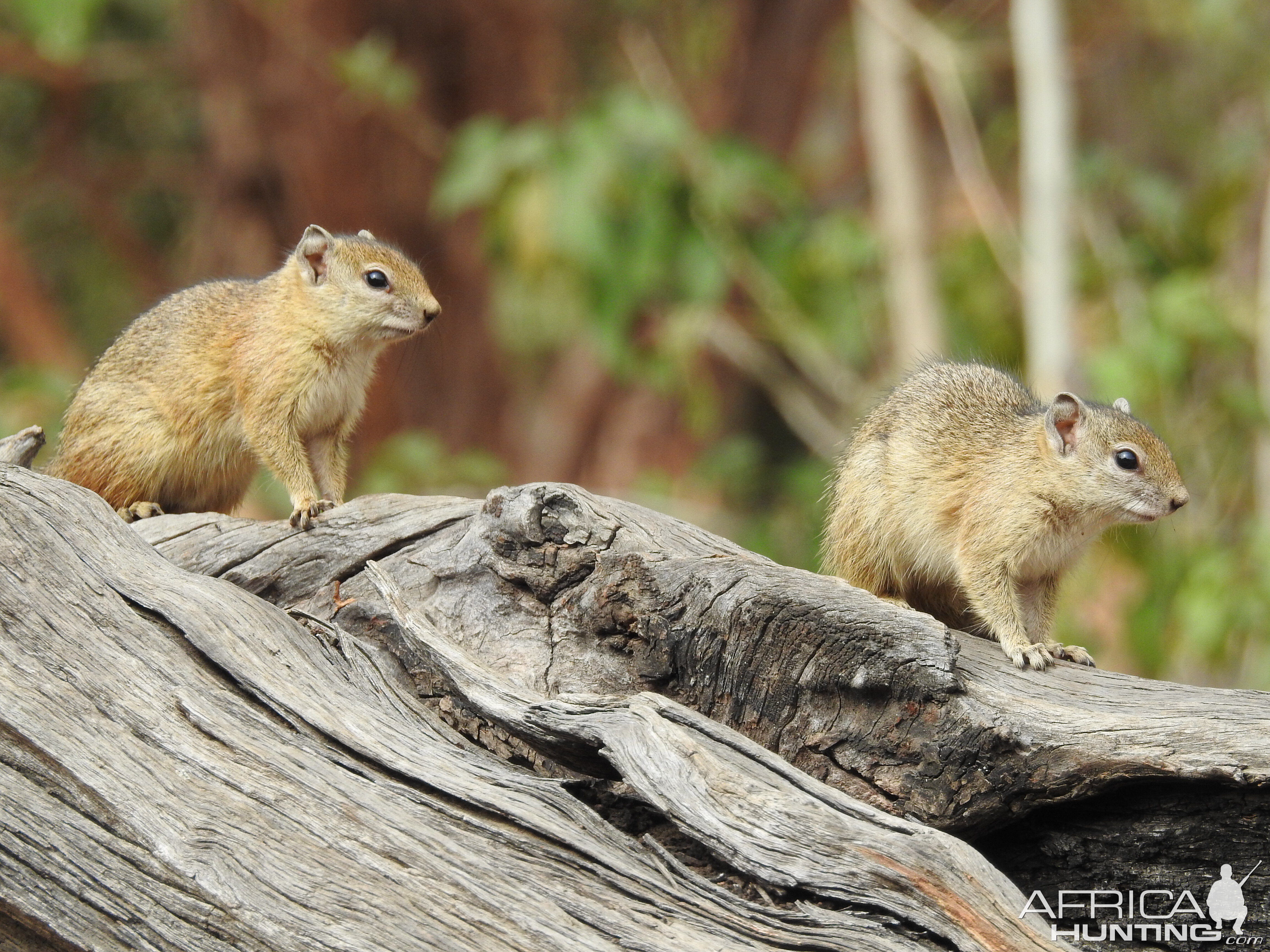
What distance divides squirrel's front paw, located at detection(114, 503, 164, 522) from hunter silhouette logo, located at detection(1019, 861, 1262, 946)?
354 centimetres

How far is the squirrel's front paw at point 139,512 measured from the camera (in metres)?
5.37

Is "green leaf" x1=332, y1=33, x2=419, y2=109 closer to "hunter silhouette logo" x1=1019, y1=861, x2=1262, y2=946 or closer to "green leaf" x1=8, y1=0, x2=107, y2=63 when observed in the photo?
"green leaf" x1=8, y1=0, x2=107, y2=63

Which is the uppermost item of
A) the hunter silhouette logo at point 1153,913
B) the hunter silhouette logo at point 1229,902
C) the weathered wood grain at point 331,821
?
the hunter silhouette logo at point 1229,902

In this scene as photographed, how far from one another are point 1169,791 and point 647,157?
21.5ft

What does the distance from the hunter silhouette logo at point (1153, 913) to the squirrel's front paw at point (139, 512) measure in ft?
11.6

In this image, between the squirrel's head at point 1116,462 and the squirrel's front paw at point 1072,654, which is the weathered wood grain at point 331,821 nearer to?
the squirrel's front paw at point 1072,654

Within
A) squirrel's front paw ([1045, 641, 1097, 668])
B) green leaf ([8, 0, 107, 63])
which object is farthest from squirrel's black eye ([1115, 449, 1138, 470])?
green leaf ([8, 0, 107, 63])

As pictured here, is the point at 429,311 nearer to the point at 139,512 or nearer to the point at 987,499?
the point at 139,512

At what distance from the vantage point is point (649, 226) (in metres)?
9.41

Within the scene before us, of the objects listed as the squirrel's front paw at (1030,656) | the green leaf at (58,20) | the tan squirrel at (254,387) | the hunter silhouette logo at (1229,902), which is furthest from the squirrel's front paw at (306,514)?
the green leaf at (58,20)

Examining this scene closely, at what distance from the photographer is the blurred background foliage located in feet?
28.8

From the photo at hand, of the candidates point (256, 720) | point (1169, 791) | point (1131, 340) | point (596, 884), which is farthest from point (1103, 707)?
point (1131, 340)

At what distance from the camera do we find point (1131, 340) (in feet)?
26.0

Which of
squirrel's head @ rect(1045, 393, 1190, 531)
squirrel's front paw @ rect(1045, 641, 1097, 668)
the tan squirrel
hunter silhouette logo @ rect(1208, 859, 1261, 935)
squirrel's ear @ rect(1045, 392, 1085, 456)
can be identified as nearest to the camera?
hunter silhouette logo @ rect(1208, 859, 1261, 935)
